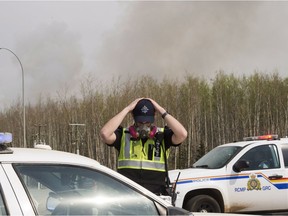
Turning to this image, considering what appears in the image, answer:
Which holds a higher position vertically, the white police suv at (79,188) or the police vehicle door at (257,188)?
the white police suv at (79,188)

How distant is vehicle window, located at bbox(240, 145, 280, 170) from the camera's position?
26.9 feet

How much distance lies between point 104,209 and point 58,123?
28.9 meters

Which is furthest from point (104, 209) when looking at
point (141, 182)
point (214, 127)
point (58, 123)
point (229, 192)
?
point (58, 123)

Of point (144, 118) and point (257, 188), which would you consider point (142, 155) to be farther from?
point (257, 188)

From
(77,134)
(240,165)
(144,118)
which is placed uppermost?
(77,134)

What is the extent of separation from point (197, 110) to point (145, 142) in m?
22.0

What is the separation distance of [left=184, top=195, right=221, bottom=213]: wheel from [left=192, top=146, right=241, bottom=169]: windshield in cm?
66

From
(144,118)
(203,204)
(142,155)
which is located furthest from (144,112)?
(203,204)

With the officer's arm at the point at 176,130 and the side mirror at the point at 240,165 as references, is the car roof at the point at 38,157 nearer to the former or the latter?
the officer's arm at the point at 176,130

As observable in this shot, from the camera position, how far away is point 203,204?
785 centimetres

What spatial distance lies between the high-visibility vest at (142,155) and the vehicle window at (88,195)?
1.34m

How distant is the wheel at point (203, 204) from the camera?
7734 millimetres

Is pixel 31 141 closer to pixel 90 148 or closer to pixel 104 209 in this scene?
pixel 90 148

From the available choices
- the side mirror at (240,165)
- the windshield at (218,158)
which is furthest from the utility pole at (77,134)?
the side mirror at (240,165)
